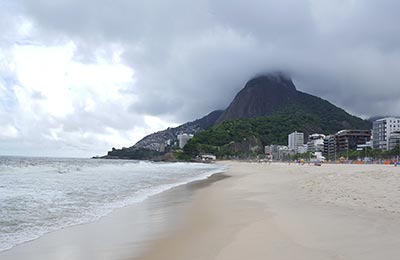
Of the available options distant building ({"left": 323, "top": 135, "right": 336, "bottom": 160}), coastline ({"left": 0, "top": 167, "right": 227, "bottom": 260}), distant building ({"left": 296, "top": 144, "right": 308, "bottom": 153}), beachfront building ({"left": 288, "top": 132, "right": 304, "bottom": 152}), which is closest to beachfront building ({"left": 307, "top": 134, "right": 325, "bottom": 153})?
distant building ({"left": 296, "top": 144, "right": 308, "bottom": 153})

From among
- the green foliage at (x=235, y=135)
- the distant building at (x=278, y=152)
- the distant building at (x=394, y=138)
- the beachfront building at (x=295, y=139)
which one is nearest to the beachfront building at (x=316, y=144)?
the beachfront building at (x=295, y=139)

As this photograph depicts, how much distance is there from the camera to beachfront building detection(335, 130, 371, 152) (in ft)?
449

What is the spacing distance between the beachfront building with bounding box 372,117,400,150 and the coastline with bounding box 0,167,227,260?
391 ft

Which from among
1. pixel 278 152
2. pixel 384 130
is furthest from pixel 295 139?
pixel 384 130

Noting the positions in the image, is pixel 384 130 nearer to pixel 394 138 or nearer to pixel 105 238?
pixel 394 138

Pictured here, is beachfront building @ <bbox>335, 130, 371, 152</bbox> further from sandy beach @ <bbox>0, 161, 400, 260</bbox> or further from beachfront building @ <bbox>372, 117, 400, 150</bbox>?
sandy beach @ <bbox>0, 161, 400, 260</bbox>

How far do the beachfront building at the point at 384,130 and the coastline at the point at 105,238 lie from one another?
11908cm

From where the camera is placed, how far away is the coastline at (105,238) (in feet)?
19.6

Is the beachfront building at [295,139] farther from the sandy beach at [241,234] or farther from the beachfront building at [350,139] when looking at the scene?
the sandy beach at [241,234]

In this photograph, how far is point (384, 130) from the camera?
122 m

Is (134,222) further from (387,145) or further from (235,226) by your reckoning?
(387,145)

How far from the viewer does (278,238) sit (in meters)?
6.25

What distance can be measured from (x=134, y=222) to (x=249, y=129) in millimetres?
178405

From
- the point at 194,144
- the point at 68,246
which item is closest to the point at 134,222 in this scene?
the point at 68,246
